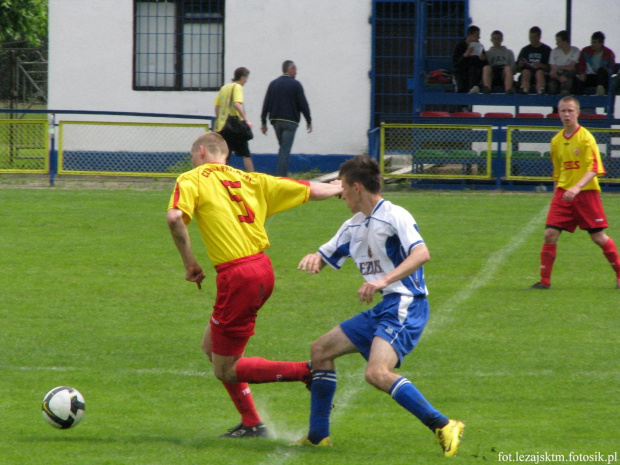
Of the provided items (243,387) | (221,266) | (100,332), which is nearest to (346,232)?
(221,266)

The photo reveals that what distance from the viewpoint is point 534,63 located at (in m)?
18.9

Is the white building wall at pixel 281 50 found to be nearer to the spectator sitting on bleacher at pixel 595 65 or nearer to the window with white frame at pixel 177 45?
the window with white frame at pixel 177 45

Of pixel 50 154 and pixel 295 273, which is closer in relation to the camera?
pixel 295 273

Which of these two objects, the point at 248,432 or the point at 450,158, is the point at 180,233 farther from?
the point at 450,158

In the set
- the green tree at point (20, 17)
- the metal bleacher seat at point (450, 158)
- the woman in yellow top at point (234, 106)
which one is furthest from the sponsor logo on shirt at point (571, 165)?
the green tree at point (20, 17)

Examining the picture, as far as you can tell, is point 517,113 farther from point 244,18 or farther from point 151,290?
point 151,290

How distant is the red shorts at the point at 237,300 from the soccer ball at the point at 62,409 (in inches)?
34.3

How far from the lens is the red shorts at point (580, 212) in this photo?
970cm

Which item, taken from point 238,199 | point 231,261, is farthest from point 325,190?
point 231,261

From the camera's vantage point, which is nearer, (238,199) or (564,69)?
(238,199)

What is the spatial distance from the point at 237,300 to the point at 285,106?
40.8 ft

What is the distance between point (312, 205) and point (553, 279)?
20.8 feet

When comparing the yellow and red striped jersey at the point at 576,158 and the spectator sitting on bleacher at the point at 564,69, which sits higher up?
the spectator sitting on bleacher at the point at 564,69

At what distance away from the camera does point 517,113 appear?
18953 millimetres
